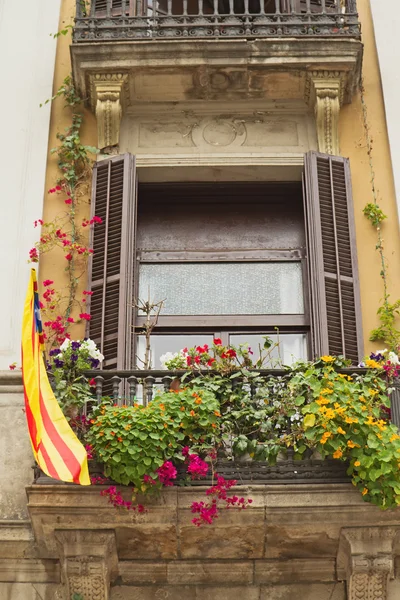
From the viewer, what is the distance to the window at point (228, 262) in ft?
35.1

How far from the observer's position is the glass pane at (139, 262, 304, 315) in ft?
36.7

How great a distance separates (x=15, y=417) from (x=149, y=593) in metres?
1.82

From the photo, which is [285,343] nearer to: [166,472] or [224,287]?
[224,287]

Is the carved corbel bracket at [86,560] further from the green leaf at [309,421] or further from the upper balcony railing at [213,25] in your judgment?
the upper balcony railing at [213,25]

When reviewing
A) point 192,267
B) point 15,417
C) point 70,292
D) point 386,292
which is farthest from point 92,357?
point 386,292

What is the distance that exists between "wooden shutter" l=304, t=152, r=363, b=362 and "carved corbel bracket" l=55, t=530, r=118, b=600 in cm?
276

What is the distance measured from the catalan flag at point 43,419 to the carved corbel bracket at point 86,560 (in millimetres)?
620

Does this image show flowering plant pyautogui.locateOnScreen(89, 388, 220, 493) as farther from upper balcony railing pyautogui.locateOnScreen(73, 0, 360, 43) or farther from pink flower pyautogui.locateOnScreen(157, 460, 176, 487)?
upper balcony railing pyautogui.locateOnScreen(73, 0, 360, 43)

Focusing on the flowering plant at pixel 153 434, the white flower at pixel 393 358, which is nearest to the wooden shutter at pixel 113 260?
the flowering plant at pixel 153 434

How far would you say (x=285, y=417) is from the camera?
9094 millimetres

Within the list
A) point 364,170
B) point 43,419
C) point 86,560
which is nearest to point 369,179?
point 364,170

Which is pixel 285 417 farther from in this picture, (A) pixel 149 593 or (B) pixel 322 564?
(A) pixel 149 593

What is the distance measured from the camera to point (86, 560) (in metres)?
8.80

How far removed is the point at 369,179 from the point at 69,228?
9.85ft
